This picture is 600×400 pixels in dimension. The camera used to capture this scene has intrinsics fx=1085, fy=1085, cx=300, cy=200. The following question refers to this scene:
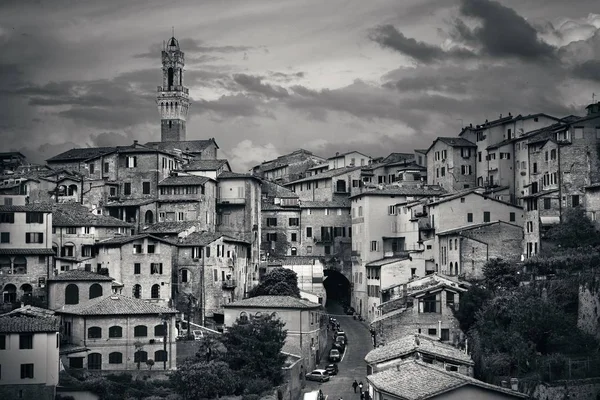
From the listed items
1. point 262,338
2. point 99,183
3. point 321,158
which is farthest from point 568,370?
point 321,158

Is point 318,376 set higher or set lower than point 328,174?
lower

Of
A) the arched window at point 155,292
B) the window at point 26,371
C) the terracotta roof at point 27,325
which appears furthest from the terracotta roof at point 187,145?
the window at point 26,371

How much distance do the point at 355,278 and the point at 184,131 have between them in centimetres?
3848

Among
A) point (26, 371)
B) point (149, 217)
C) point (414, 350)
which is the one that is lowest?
point (26, 371)

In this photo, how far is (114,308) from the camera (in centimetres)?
6950

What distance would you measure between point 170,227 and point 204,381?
29626mm

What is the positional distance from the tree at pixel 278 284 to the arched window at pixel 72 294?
16.3m

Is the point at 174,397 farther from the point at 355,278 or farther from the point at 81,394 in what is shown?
the point at 355,278

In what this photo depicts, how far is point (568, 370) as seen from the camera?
52.5 meters

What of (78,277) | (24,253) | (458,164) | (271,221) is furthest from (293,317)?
(458,164)

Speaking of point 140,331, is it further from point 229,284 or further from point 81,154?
point 81,154

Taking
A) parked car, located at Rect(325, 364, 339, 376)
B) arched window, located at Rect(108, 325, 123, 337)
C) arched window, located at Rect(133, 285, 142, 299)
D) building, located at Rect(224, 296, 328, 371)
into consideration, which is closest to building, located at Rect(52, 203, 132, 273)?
arched window, located at Rect(133, 285, 142, 299)

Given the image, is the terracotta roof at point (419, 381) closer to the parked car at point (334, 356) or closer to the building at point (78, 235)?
the parked car at point (334, 356)

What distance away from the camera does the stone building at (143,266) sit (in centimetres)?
8031
